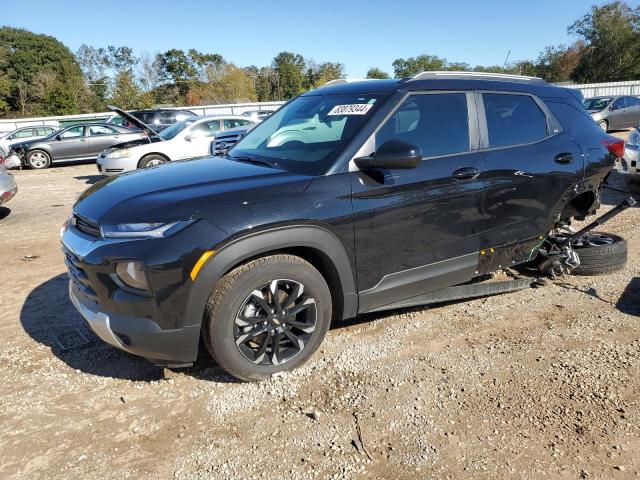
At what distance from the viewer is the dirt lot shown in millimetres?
2387

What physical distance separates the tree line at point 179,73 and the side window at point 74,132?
30861mm

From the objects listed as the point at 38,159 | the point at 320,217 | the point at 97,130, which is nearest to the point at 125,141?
the point at 97,130

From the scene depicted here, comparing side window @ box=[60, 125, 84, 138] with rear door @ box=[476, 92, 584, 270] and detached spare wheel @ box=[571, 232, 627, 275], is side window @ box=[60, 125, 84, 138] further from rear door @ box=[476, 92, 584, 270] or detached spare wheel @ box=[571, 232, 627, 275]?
detached spare wheel @ box=[571, 232, 627, 275]

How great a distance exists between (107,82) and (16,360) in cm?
6287

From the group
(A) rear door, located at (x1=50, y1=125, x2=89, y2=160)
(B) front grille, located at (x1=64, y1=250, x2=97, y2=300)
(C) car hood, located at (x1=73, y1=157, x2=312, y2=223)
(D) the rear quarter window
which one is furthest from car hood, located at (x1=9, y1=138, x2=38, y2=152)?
(D) the rear quarter window

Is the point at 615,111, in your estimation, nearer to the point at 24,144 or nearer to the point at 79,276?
the point at 79,276

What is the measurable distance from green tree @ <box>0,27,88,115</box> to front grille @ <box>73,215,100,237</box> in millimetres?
52693

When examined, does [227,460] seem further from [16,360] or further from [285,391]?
[16,360]

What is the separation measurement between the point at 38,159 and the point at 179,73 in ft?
224

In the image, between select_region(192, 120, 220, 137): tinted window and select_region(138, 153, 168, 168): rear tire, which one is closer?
select_region(138, 153, 168, 168): rear tire

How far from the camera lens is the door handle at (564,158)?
13.1 ft

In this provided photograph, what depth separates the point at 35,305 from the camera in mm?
4328

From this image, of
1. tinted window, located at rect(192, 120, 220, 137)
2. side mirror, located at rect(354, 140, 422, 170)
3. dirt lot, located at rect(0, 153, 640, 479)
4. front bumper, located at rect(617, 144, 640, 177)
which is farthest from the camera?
tinted window, located at rect(192, 120, 220, 137)

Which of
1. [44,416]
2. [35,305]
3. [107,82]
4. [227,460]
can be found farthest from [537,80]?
[107,82]
